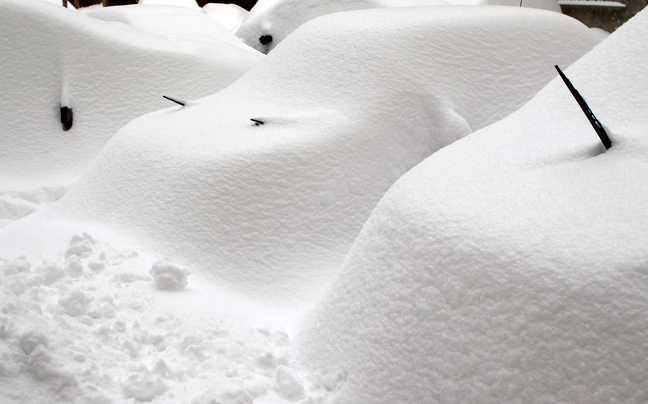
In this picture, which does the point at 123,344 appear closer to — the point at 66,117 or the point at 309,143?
the point at 309,143

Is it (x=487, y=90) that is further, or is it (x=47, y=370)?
(x=487, y=90)

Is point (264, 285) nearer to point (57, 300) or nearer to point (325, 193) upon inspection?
point (325, 193)

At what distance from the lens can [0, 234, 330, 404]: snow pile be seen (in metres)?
1.57

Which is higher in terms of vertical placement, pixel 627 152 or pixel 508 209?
pixel 627 152

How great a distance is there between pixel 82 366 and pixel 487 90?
207cm

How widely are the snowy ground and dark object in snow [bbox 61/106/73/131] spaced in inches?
2.3

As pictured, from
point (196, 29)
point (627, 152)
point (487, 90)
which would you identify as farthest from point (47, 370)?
point (196, 29)

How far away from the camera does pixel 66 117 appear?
3896 millimetres

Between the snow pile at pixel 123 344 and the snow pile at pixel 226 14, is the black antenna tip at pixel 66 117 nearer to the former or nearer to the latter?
the snow pile at pixel 123 344

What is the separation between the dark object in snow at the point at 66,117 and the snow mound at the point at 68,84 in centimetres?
3

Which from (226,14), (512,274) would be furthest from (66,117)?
(226,14)

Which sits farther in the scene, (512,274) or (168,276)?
(168,276)

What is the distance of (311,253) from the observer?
247 centimetres

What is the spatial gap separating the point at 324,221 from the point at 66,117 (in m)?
2.26
